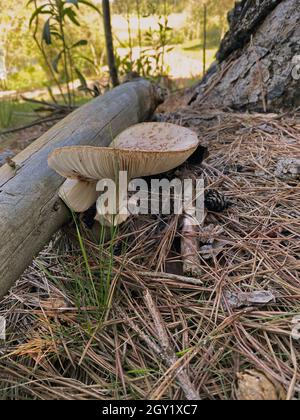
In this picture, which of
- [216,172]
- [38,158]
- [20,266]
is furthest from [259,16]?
[20,266]

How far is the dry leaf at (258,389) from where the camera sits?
2.40 feet

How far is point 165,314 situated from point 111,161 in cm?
49

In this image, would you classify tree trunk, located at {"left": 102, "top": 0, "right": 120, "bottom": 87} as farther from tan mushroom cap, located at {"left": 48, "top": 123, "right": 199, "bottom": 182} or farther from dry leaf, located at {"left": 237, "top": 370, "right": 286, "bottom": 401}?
dry leaf, located at {"left": 237, "top": 370, "right": 286, "bottom": 401}

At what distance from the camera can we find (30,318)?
1.00 m

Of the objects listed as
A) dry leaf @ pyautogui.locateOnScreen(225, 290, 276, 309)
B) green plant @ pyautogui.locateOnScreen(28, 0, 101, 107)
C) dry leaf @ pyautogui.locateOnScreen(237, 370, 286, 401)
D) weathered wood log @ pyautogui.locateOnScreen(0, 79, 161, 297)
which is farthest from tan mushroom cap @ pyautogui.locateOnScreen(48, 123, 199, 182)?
green plant @ pyautogui.locateOnScreen(28, 0, 101, 107)

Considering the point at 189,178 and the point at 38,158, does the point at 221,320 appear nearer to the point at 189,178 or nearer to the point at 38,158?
the point at 189,178

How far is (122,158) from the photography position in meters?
1.06

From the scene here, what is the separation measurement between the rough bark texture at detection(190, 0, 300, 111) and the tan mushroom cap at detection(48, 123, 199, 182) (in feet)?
3.11
